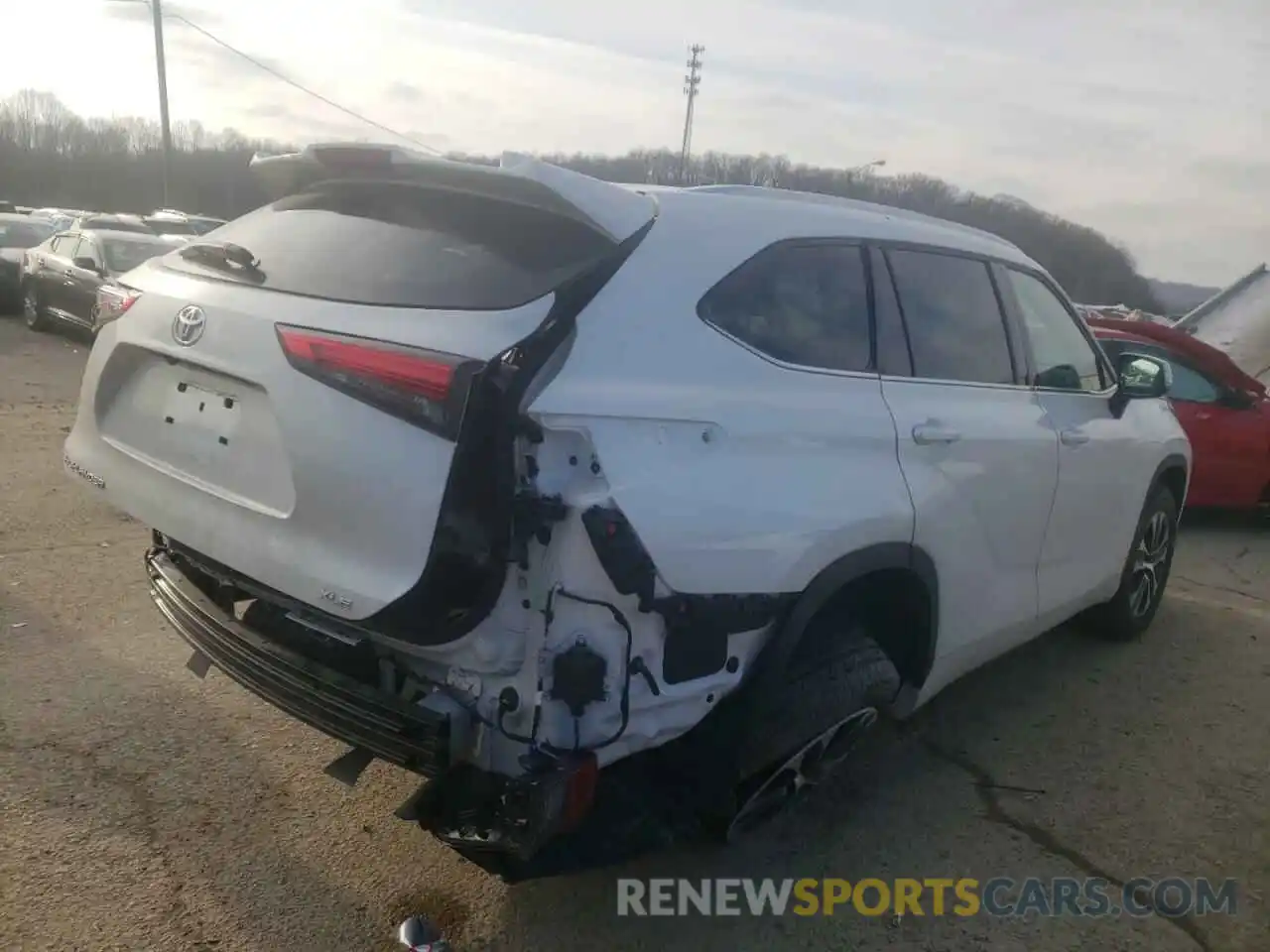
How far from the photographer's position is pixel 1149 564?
17.4 ft

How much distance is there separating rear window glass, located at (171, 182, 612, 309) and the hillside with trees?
0.22m

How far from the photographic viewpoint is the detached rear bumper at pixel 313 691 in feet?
7.71

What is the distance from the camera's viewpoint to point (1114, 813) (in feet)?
12.2

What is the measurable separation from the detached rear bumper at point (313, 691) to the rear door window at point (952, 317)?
1.90 metres

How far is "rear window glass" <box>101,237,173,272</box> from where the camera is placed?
516 inches

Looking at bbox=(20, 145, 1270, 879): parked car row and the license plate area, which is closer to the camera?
bbox=(20, 145, 1270, 879): parked car row

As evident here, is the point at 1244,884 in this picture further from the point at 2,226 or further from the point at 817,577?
the point at 2,226

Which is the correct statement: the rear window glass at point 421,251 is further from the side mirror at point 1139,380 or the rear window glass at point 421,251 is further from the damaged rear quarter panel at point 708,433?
the side mirror at point 1139,380

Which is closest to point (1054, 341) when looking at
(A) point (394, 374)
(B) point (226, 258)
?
(A) point (394, 374)

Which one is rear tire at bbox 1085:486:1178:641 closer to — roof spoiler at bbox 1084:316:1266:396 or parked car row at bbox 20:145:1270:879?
parked car row at bbox 20:145:1270:879

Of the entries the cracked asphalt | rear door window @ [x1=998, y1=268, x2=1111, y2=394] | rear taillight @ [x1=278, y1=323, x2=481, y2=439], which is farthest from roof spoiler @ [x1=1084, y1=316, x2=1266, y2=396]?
rear taillight @ [x1=278, y1=323, x2=481, y2=439]

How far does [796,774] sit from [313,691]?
1372 millimetres

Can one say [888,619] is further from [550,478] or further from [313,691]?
[313,691]

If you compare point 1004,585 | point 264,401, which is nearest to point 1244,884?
point 1004,585
